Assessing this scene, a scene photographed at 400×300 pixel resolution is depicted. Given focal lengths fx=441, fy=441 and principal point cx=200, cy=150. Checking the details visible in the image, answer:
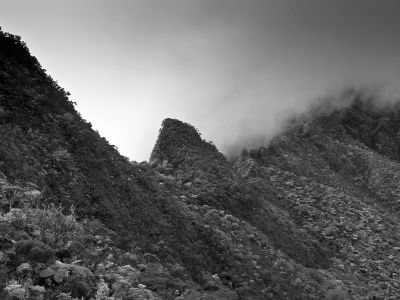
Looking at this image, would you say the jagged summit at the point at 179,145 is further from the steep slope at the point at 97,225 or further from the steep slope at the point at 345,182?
the steep slope at the point at 345,182

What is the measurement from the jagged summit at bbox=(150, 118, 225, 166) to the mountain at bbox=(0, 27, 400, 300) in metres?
0.13

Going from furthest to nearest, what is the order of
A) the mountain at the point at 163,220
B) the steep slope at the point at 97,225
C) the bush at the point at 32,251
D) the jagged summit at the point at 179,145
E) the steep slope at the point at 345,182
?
1. the jagged summit at the point at 179,145
2. the steep slope at the point at 345,182
3. the mountain at the point at 163,220
4. the steep slope at the point at 97,225
5. the bush at the point at 32,251

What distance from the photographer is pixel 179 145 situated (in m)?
37.1

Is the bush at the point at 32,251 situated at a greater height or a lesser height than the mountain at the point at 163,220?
lesser

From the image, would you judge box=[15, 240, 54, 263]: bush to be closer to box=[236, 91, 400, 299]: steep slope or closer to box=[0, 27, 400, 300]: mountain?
box=[0, 27, 400, 300]: mountain

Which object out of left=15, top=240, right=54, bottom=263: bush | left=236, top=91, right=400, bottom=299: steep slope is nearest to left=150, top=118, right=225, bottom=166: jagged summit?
left=236, top=91, right=400, bottom=299: steep slope

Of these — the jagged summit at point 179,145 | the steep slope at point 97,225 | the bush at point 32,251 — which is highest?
the jagged summit at point 179,145

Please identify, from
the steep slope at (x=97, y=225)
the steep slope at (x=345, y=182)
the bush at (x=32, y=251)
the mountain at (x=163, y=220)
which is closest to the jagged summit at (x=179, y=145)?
the mountain at (x=163, y=220)

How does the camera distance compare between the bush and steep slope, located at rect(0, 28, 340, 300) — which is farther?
steep slope, located at rect(0, 28, 340, 300)

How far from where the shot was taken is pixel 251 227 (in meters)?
29.1

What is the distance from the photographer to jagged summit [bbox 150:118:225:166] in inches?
1425

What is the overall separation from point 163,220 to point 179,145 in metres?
15.4

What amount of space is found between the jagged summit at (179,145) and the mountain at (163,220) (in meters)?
0.13

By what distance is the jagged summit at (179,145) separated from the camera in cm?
3619
